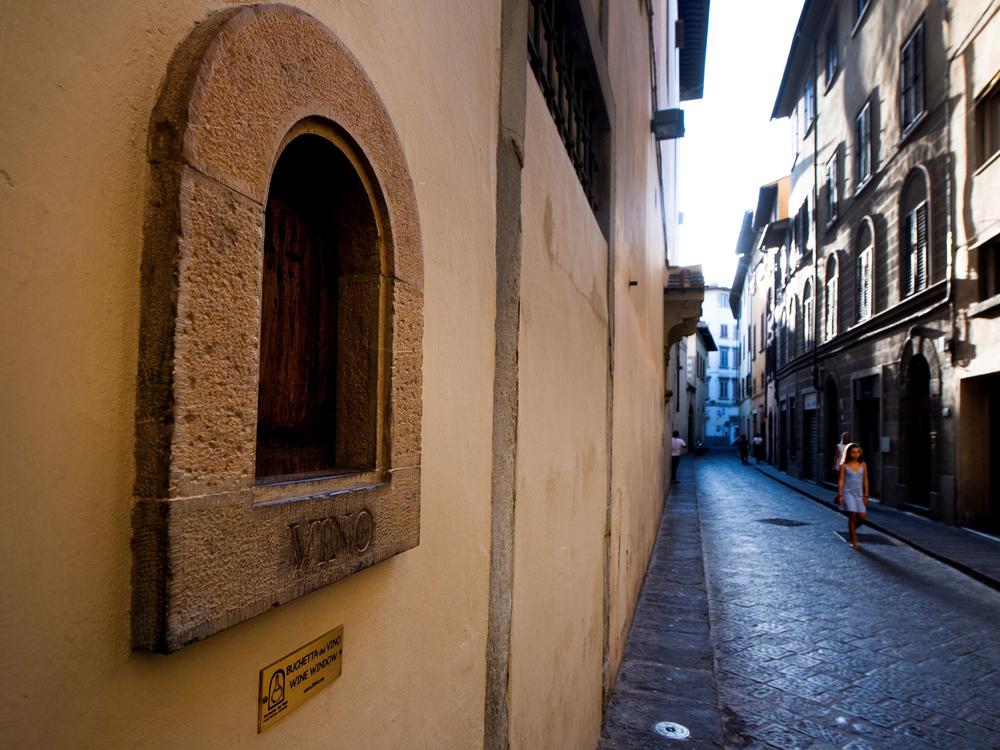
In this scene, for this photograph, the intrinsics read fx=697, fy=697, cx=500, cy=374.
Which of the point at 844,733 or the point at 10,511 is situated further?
the point at 844,733

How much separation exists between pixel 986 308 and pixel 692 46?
1014 cm

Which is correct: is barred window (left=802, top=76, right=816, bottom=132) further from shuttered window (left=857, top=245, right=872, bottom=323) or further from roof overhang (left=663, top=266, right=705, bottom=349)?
roof overhang (left=663, top=266, right=705, bottom=349)

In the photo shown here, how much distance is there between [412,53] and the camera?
143 cm

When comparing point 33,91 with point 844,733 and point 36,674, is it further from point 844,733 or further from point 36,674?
point 844,733

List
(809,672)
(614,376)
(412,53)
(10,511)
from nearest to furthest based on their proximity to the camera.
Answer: (10,511)
(412,53)
(614,376)
(809,672)

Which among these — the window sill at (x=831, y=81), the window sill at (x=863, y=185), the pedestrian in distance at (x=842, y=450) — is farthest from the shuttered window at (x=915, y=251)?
the window sill at (x=831, y=81)

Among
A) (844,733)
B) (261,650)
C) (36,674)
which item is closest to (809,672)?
(844,733)

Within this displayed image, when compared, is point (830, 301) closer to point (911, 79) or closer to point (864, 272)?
point (864, 272)

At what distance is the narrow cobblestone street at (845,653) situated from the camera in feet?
13.9

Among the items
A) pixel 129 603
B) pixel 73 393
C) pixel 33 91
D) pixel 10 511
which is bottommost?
pixel 129 603

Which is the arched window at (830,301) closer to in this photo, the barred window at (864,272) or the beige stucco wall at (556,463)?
the barred window at (864,272)

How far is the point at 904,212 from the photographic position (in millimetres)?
14672

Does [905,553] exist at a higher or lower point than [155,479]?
lower

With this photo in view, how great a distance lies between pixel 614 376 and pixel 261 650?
3.85 m
